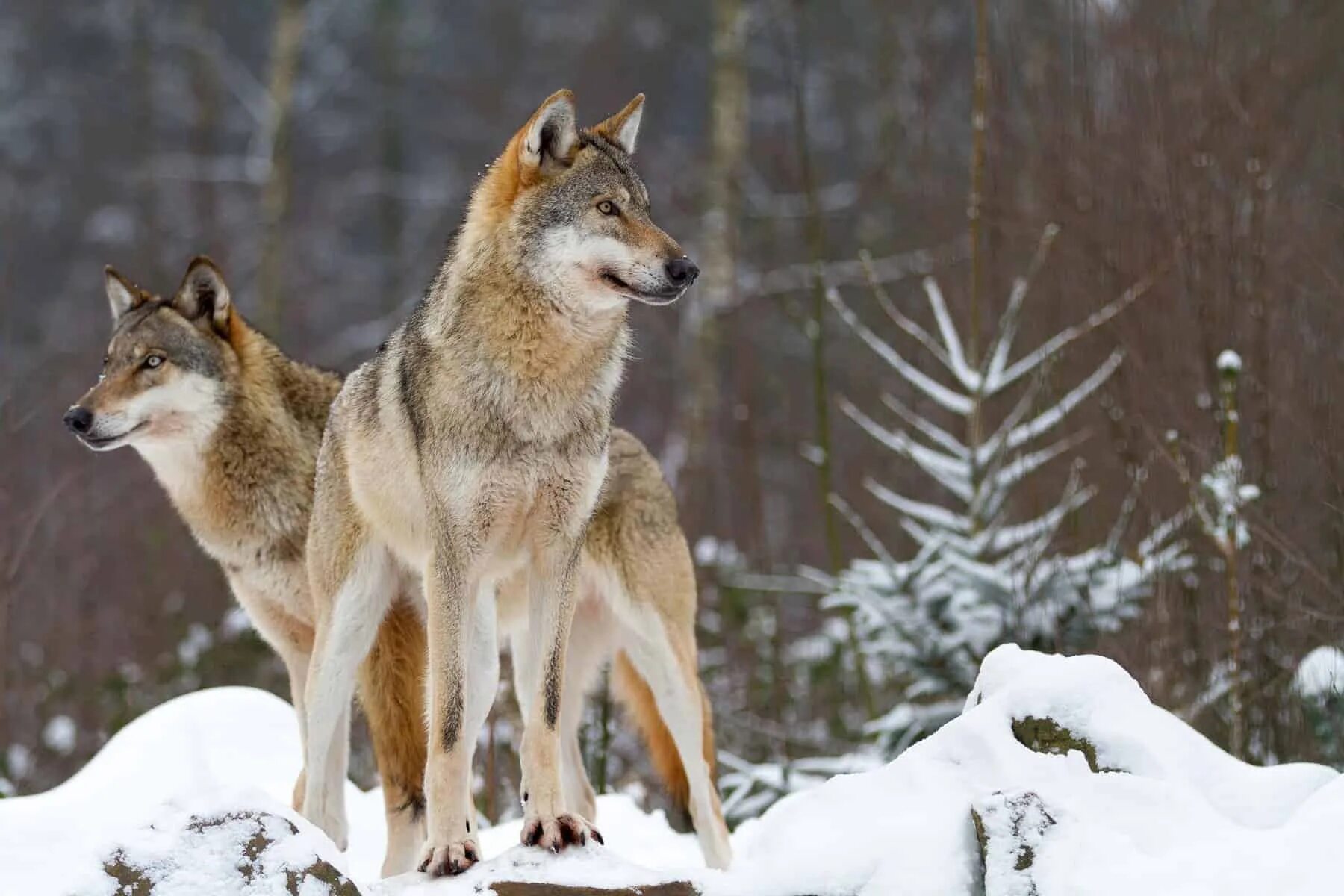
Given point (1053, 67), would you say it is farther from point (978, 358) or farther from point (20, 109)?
point (20, 109)

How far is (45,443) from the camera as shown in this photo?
542 inches

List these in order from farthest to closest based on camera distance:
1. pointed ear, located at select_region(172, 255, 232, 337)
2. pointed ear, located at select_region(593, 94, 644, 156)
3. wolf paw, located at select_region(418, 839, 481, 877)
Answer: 1. pointed ear, located at select_region(172, 255, 232, 337)
2. pointed ear, located at select_region(593, 94, 644, 156)
3. wolf paw, located at select_region(418, 839, 481, 877)

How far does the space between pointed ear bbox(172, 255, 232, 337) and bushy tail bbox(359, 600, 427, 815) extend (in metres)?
1.51

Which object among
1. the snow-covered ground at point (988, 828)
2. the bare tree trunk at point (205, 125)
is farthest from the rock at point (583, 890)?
the bare tree trunk at point (205, 125)

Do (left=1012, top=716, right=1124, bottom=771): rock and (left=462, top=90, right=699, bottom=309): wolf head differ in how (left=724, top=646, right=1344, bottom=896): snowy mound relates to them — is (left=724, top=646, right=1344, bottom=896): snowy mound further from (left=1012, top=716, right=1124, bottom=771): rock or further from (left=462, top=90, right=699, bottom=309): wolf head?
(left=462, top=90, right=699, bottom=309): wolf head

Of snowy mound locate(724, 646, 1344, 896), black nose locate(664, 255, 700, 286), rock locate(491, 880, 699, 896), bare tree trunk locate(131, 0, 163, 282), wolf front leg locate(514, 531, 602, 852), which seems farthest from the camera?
bare tree trunk locate(131, 0, 163, 282)

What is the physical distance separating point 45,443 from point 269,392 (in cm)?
923

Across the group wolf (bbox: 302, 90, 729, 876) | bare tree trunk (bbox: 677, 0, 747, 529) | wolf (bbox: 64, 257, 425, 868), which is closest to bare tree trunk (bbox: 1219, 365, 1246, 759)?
wolf (bbox: 302, 90, 729, 876)

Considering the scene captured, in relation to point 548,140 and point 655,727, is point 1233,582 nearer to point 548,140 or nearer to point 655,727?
point 655,727

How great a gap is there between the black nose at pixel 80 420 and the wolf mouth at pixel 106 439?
0.10ft

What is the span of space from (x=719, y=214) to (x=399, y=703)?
28.4 ft

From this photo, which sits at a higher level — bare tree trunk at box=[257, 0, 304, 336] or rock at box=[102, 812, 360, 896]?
bare tree trunk at box=[257, 0, 304, 336]

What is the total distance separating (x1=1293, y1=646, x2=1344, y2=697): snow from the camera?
514 centimetres

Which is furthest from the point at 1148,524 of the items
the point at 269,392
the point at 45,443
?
the point at 45,443
